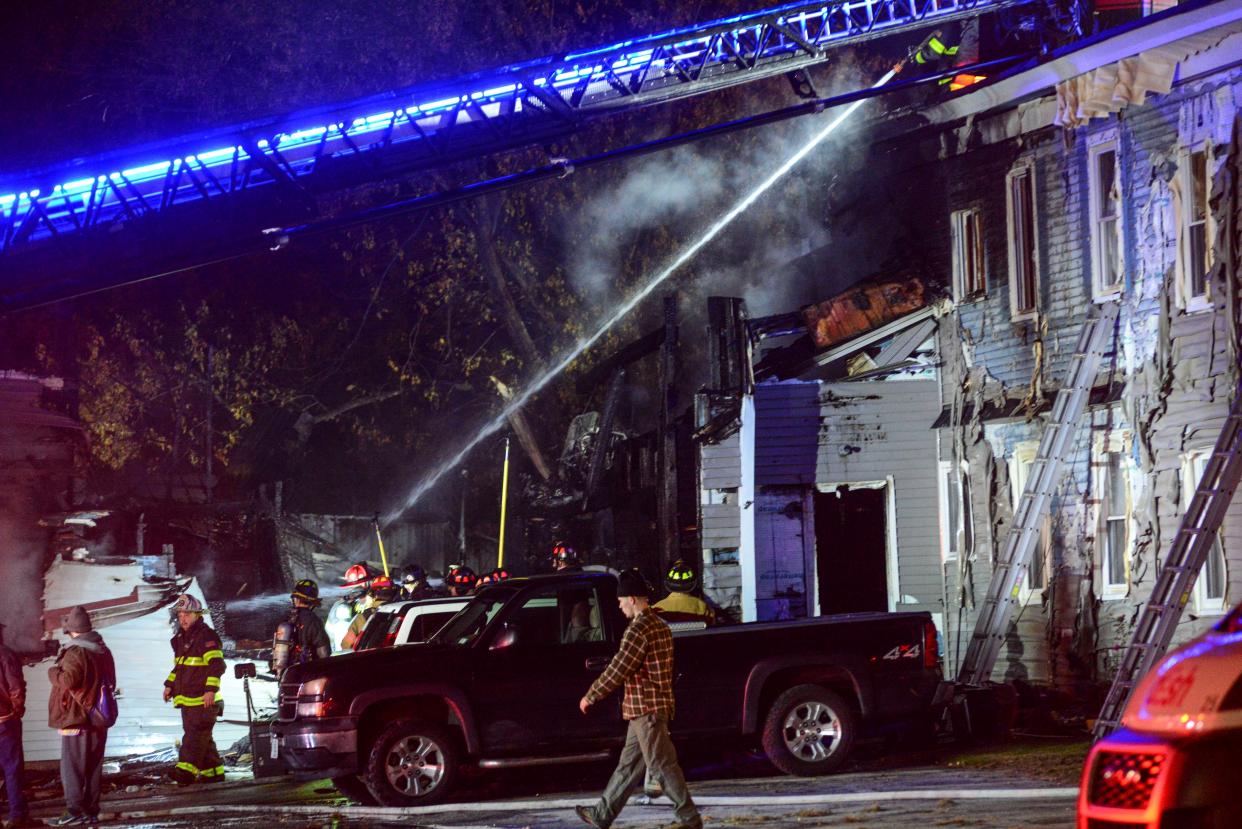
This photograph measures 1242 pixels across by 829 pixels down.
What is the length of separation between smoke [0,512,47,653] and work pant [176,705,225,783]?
17.9ft

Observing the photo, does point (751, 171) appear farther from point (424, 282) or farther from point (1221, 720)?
point (1221, 720)

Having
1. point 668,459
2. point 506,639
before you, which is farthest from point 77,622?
point 668,459

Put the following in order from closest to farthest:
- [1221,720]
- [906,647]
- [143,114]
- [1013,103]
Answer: [1221,720] < [906,647] < [1013,103] < [143,114]

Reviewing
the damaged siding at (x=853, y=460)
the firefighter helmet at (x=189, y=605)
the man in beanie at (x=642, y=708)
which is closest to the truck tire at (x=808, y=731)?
the man in beanie at (x=642, y=708)

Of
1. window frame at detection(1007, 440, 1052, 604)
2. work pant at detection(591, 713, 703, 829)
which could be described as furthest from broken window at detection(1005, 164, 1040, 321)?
work pant at detection(591, 713, 703, 829)

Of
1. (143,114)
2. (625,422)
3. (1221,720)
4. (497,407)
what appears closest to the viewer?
(1221,720)

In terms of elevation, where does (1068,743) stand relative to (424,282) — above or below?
below

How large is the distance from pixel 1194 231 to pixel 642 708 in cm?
868

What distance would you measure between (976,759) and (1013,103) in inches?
324

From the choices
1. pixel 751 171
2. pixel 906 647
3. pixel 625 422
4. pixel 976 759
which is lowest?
pixel 976 759

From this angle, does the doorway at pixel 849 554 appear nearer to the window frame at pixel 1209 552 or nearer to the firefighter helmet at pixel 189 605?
the window frame at pixel 1209 552

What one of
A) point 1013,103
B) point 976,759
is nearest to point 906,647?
point 976,759

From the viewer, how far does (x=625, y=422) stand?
24.4 m

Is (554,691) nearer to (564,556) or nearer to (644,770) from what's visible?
(644,770)
